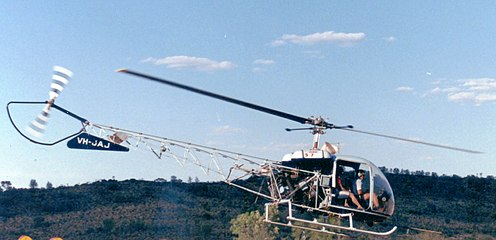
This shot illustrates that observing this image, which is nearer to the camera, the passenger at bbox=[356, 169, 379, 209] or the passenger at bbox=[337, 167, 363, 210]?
the passenger at bbox=[337, 167, 363, 210]

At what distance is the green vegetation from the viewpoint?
71.9 metres

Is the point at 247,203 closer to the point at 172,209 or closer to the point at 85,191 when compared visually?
the point at 172,209

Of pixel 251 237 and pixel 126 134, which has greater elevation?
pixel 126 134

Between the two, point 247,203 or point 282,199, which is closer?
point 282,199

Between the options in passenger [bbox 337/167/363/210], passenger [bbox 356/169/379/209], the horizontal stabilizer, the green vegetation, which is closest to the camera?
passenger [bbox 337/167/363/210]

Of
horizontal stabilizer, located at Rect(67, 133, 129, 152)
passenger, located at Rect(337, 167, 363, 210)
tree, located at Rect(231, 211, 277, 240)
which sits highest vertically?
horizontal stabilizer, located at Rect(67, 133, 129, 152)

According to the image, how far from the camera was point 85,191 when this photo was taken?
92.0 meters

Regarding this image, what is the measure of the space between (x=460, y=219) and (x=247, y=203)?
22987 millimetres

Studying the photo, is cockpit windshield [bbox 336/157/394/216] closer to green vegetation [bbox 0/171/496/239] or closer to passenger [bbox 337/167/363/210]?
passenger [bbox 337/167/363/210]

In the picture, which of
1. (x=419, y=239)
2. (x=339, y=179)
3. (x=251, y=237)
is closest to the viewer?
(x=339, y=179)

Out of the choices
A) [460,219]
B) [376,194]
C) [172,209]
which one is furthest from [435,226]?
[376,194]

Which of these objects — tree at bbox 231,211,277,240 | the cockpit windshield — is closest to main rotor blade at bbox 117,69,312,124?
the cockpit windshield

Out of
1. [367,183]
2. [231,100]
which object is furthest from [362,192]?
[231,100]

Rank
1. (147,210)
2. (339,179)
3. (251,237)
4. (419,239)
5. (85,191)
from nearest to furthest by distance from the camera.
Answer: (339,179) → (251,237) → (419,239) → (147,210) → (85,191)
